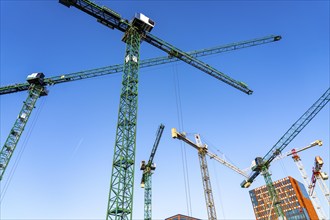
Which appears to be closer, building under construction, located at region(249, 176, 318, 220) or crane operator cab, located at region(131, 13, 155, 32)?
crane operator cab, located at region(131, 13, 155, 32)

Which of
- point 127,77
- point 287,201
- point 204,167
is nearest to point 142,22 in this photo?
point 127,77

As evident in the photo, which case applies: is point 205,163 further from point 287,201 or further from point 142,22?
point 287,201

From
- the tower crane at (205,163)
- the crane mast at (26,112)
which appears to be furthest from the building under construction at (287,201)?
the crane mast at (26,112)

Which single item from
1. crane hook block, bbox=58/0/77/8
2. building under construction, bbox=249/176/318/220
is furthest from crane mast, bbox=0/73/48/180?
building under construction, bbox=249/176/318/220

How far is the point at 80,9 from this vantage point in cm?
3077

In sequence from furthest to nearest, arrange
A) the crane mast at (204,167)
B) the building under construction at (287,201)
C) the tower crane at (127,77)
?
the building under construction at (287,201), the crane mast at (204,167), the tower crane at (127,77)

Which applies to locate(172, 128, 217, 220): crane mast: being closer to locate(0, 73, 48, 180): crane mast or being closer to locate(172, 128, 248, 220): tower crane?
locate(172, 128, 248, 220): tower crane

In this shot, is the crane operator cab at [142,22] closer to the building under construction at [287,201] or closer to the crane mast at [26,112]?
the crane mast at [26,112]

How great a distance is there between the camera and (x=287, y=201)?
11762 centimetres

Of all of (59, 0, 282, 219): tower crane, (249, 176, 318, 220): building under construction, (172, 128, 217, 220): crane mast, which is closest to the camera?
(59, 0, 282, 219): tower crane

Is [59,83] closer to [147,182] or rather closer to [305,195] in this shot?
[147,182]

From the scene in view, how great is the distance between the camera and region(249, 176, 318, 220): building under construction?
4446 inches

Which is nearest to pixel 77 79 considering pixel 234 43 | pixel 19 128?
pixel 19 128

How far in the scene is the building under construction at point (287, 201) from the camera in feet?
371
